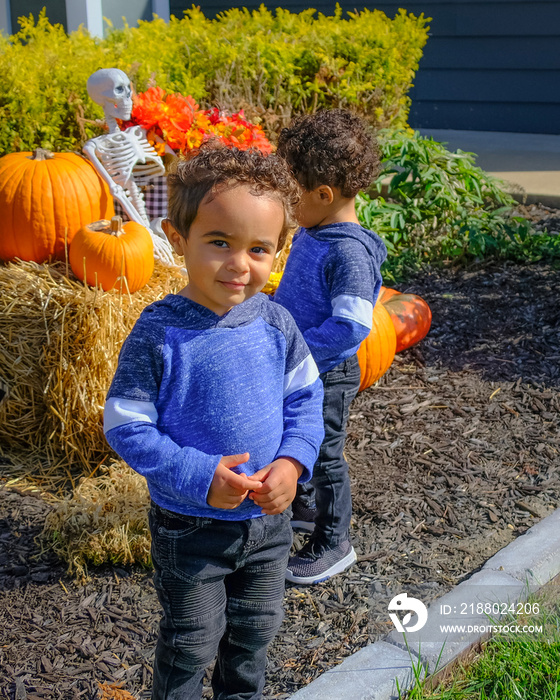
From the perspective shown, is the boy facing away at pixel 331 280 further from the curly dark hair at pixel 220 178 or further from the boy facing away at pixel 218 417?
the curly dark hair at pixel 220 178

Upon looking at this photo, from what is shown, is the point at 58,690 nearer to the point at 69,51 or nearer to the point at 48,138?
the point at 48,138

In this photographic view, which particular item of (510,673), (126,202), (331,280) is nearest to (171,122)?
(126,202)

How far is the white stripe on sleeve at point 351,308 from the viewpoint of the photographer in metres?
2.44

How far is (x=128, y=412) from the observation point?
167cm

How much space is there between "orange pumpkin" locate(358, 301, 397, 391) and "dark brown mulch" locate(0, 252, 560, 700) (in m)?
0.17

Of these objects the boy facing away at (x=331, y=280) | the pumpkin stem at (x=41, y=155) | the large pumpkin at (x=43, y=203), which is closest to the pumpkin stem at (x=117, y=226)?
the large pumpkin at (x=43, y=203)

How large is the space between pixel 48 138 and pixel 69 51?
3.07 feet

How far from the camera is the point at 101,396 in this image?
340cm

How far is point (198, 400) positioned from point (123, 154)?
2.77 m

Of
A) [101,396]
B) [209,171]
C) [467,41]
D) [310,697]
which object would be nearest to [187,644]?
[310,697]

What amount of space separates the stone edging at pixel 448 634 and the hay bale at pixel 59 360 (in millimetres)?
1617

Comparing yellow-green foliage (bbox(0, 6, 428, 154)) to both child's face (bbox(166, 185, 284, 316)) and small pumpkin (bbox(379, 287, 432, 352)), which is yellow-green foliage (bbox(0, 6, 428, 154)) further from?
child's face (bbox(166, 185, 284, 316))

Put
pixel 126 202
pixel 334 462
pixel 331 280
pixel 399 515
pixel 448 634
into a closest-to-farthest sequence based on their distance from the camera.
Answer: pixel 448 634
pixel 331 280
pixel 334 462
pixel 399 515
pixel 126 202

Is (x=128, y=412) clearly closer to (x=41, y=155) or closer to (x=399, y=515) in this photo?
(x=399, y=515)
